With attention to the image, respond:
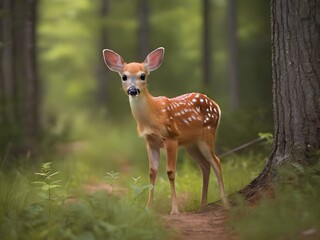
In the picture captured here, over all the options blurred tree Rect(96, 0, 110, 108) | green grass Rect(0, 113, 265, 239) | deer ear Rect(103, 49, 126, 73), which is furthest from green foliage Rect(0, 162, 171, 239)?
blurred tree Rect(96, 0, 110, 108)

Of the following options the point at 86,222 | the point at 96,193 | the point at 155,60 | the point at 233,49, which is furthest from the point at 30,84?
the point at 233,49

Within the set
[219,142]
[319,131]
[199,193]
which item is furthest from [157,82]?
[319,131]

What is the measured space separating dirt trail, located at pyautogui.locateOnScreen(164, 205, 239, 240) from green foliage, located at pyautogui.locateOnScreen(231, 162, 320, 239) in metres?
0.17

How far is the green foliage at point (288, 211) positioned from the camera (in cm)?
519

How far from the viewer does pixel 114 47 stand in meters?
26.2

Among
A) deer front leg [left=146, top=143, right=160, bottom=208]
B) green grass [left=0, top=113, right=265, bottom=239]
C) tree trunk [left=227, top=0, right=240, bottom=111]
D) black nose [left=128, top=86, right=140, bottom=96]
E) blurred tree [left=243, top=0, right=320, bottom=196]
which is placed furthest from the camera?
tree trunk [left=227, top=0, right=240, bottom=111]

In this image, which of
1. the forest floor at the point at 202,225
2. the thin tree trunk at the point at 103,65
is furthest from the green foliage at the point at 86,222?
the thin tree trunk at the point at 103,65

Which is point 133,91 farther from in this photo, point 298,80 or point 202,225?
point 298,80

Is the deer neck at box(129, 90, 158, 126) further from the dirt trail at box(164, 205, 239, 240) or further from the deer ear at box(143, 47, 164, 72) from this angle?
the dirt trail at box(164, 205, 239, 240)

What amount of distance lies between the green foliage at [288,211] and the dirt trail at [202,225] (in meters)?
0.17

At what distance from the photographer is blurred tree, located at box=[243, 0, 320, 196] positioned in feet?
21.8

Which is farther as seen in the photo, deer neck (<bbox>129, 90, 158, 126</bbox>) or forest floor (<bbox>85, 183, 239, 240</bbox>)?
deer neck (<bbox>129, 90, 158, 126</bbox>)

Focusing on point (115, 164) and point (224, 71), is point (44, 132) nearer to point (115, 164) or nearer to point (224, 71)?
point (115, 164)

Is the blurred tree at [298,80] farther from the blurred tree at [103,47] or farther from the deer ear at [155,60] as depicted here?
the blurred tree at [103,47]
